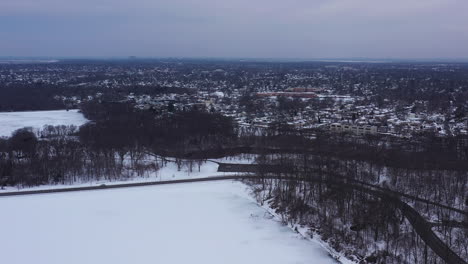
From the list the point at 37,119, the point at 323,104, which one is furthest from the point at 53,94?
the point at 323,104

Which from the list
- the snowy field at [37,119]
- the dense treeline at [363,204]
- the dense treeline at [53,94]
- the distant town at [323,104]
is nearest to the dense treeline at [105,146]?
the snowy field at [37,119]

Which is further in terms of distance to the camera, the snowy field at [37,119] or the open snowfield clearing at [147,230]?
the snowy field at [37,119]

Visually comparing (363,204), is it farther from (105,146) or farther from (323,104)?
(323,104)

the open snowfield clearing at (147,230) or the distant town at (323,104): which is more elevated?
the distant town at (323,104)

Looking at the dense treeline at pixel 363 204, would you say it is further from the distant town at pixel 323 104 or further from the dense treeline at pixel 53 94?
the dense treeline at pixel 53 94

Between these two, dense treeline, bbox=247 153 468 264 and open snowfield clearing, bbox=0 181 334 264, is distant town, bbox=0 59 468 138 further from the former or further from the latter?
open snowfield clearing, bbox=0 181 334 264

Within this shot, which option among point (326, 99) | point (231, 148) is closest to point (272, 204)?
point (231, 148)

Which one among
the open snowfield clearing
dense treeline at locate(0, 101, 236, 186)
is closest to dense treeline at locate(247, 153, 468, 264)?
the open snowfield clearing
